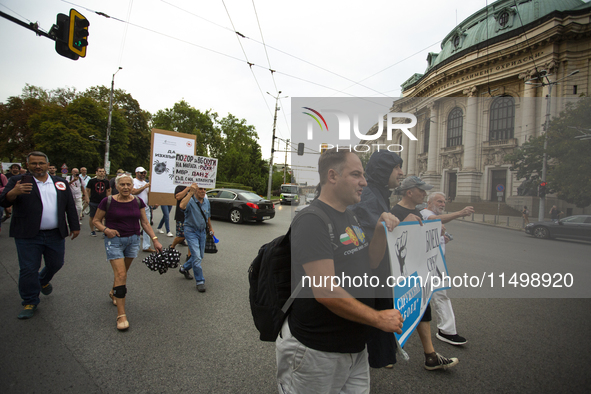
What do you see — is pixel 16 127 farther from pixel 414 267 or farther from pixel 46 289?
pixel 414 267

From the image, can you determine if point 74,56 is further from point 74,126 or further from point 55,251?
point 74,126

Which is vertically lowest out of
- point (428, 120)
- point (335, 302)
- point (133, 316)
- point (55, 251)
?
point (133, 316)

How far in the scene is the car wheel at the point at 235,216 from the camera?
13.3 meters

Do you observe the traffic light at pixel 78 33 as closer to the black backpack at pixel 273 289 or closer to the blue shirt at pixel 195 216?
the blue shirt at pixel 195 216

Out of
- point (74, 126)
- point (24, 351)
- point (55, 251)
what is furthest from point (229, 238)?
point (74, 126)

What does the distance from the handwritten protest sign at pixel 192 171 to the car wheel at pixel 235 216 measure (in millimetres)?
6697

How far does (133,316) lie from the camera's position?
370 cm

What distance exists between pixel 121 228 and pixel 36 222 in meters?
0.94

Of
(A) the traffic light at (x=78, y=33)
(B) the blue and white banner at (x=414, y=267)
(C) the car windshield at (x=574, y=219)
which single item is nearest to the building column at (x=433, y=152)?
(B) the blue and white banner at (x=414, y=267)

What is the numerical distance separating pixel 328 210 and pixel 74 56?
372 inches

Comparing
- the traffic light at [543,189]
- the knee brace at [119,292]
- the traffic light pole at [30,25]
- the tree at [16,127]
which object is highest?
the tree at [16,127]

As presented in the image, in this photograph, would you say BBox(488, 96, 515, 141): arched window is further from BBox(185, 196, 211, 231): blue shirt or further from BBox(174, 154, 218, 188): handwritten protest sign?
BBox(174, 154, 218, 188): handwritten protest sign

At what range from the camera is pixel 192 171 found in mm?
6594

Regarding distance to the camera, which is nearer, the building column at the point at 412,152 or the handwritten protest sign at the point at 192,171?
the building column at the point at 412,152
